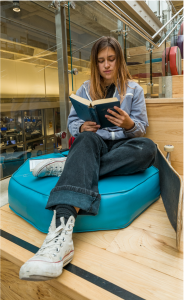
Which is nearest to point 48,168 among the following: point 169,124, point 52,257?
point 52,257

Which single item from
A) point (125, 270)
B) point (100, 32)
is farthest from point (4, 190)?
point (100, 32)

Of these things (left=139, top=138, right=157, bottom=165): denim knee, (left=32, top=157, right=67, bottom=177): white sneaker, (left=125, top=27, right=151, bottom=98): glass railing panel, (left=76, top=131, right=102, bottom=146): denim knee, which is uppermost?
(left=125, top=27, right=151, bottom=98): glass railing panel

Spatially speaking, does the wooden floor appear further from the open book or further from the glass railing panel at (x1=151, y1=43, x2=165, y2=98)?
the glass railing panel at (x1=151, y1=43, x2=165, y2=98)

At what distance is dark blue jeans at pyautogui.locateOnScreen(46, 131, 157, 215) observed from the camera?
32.5 inches

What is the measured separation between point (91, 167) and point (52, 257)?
36 centimetres

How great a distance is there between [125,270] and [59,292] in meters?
0.23

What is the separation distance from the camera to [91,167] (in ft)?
2.98

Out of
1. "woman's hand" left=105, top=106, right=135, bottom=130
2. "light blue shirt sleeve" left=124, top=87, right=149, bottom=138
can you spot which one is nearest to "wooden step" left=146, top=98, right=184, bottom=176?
"light blue shirt sleeve" left=124, top=87, right=149, bottom=138

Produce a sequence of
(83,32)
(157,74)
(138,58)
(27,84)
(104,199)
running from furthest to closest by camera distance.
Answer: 1. (157,74)
2. (138,58)
3. (83,32)
4. (27,84)
5. (104,199)

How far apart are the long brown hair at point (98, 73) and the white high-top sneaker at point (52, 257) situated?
82 centimetres

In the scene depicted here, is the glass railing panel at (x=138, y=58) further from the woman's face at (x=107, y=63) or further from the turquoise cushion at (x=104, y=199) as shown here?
the turquoise cushion at (x=104, y=199)

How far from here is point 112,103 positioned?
3.10 feet

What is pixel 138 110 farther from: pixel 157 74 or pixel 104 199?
pixel 157 74

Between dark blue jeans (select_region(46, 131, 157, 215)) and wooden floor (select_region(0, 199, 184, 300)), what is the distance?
0.16 meters
